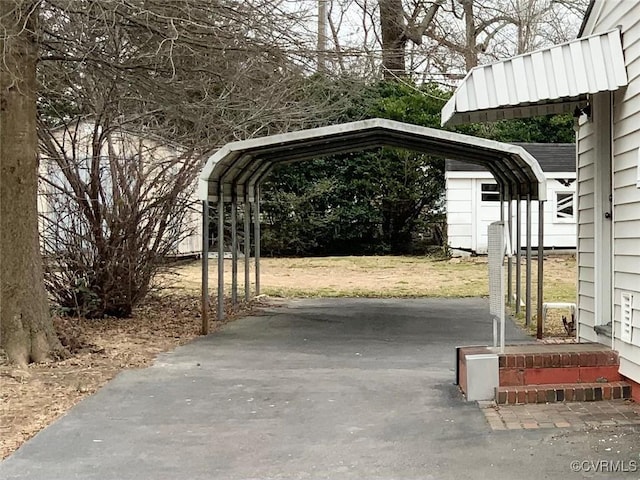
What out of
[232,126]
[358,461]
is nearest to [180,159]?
[232,126]

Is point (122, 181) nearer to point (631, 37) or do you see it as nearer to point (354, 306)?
point (354, 306)

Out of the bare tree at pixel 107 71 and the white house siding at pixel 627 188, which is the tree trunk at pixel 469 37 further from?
the white house siding at pixel 627 188

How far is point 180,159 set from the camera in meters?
10.1

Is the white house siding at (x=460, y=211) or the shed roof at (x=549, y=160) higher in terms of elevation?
the shed roof at (x=549, y=160)

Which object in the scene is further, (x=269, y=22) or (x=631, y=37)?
(x=269, y=22)

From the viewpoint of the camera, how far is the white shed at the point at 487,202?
20828 millimetres

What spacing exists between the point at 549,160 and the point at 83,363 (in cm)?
1729

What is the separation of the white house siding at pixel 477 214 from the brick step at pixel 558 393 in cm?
1593

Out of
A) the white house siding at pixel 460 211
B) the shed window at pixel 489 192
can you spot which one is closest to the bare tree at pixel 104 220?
the white house siding at pixel 460 211

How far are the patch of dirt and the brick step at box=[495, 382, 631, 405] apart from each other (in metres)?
3.32

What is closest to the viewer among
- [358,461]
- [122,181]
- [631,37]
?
[358,461]

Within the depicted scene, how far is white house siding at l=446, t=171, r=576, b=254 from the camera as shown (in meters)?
20.8

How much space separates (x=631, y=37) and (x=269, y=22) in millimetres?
3252

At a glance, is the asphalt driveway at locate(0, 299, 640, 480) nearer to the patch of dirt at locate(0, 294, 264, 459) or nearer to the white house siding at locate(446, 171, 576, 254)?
the patch of dirt at locate(0, 294, 264, 459)
